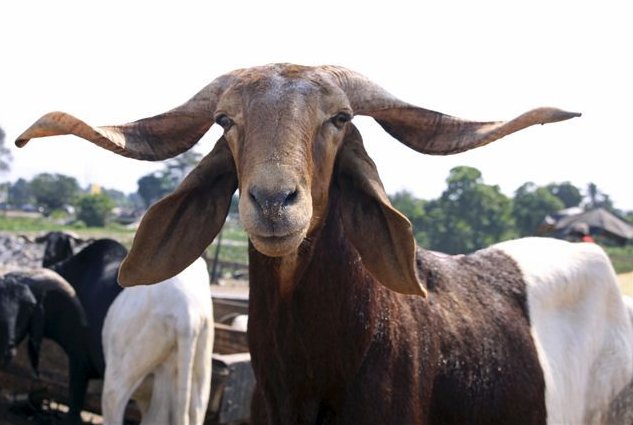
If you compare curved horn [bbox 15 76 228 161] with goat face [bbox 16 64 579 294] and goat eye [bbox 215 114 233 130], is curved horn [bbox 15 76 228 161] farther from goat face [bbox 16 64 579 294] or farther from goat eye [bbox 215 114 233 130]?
goat eye [bbox 215 114 233 130]

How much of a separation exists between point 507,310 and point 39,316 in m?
4.26

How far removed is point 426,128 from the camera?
2965 mm

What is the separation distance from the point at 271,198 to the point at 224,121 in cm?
61

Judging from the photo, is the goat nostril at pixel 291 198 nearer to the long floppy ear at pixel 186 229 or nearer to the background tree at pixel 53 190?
the long floppy ear at pixel 186 229

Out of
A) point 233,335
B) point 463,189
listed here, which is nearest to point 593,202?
point 463,189

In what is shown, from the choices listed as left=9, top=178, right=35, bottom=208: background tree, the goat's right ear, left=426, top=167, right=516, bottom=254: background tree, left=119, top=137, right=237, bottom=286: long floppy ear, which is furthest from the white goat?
left=9, top=178, right=35, bottom=208: background tree

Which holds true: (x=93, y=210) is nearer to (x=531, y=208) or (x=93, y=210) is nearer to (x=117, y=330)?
(x=531, y=208)

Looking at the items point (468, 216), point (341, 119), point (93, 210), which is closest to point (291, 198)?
point (341, 119)

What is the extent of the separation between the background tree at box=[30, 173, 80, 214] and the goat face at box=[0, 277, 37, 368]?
7891cm

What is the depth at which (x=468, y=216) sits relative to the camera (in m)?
41.2

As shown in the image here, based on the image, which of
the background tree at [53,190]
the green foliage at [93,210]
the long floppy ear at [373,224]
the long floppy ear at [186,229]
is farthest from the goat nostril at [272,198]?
the background tree at [53,190]

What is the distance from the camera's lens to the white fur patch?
366 centimetres

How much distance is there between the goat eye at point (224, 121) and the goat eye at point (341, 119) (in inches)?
15.1

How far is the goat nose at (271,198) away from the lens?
226 cm
